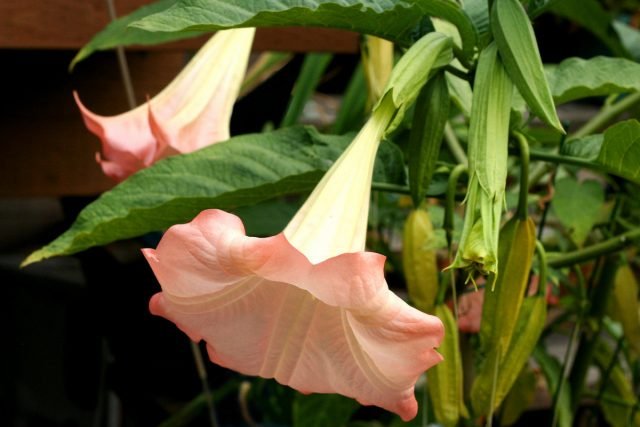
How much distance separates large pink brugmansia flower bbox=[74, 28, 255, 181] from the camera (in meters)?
0.81

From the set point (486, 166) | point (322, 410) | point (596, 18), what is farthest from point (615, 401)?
point (486, 166)

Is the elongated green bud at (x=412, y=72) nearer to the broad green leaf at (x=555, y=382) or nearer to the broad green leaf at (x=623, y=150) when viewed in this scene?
the broad green leaf at (x=623, y=150)

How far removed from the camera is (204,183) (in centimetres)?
71

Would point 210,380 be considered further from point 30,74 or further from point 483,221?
point 483,221

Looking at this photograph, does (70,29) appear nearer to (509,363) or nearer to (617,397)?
(509,363)

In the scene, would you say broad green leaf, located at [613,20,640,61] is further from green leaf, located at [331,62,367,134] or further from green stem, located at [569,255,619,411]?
green leaf, located at [331,62,367,134]

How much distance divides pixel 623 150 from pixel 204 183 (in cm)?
31

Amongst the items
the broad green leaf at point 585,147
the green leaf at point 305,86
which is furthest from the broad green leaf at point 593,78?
the green leaf at point 305,86

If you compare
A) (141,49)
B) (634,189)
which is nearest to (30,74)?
(141,49)

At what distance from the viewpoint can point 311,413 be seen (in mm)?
1061

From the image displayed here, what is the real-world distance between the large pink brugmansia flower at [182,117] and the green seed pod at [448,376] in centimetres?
27

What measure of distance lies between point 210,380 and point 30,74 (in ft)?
2.06

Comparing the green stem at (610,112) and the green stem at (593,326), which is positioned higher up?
the green stem at (610,112)

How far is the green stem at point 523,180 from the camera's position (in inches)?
25.8
